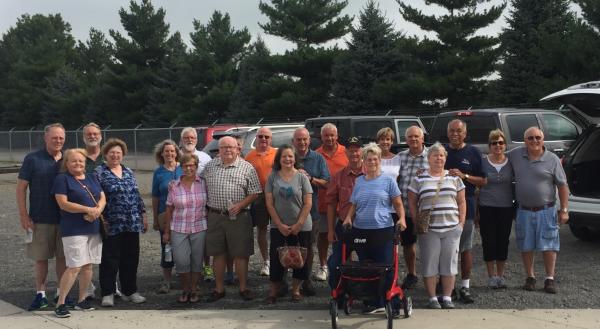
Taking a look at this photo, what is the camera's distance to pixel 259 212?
723 centimetres

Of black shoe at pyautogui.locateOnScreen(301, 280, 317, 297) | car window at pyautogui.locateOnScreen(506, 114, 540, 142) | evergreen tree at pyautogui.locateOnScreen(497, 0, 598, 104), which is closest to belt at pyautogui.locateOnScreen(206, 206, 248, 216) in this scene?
black shoe at pyautogui.locateOnScreen(301, 280, 317, 297)

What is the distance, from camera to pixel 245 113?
41.0 metres

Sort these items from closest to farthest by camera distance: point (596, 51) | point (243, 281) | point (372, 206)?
point (372, 206), point (243, 281), point (596, 51)

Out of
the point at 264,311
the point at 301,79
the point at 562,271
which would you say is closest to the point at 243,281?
the point at 264,311

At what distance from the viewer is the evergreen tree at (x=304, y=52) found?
1473 inches

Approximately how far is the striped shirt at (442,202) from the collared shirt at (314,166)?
3.94 feet

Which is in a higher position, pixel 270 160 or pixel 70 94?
pixel 70 94

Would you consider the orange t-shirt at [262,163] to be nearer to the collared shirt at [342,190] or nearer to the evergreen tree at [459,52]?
the collared shirt at [342,190]

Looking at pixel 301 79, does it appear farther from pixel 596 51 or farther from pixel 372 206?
pixel 372 206

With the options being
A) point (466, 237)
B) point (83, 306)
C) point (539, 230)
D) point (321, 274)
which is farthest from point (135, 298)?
point (539, 230)

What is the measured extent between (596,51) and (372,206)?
24.2 metres

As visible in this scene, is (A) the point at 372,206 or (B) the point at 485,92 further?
(B) the point at 485,92

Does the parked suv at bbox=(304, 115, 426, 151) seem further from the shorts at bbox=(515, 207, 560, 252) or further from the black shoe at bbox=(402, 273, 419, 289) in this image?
the shorts at bbox=(515, 207, 560, 252)

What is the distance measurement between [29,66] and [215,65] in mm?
28403
